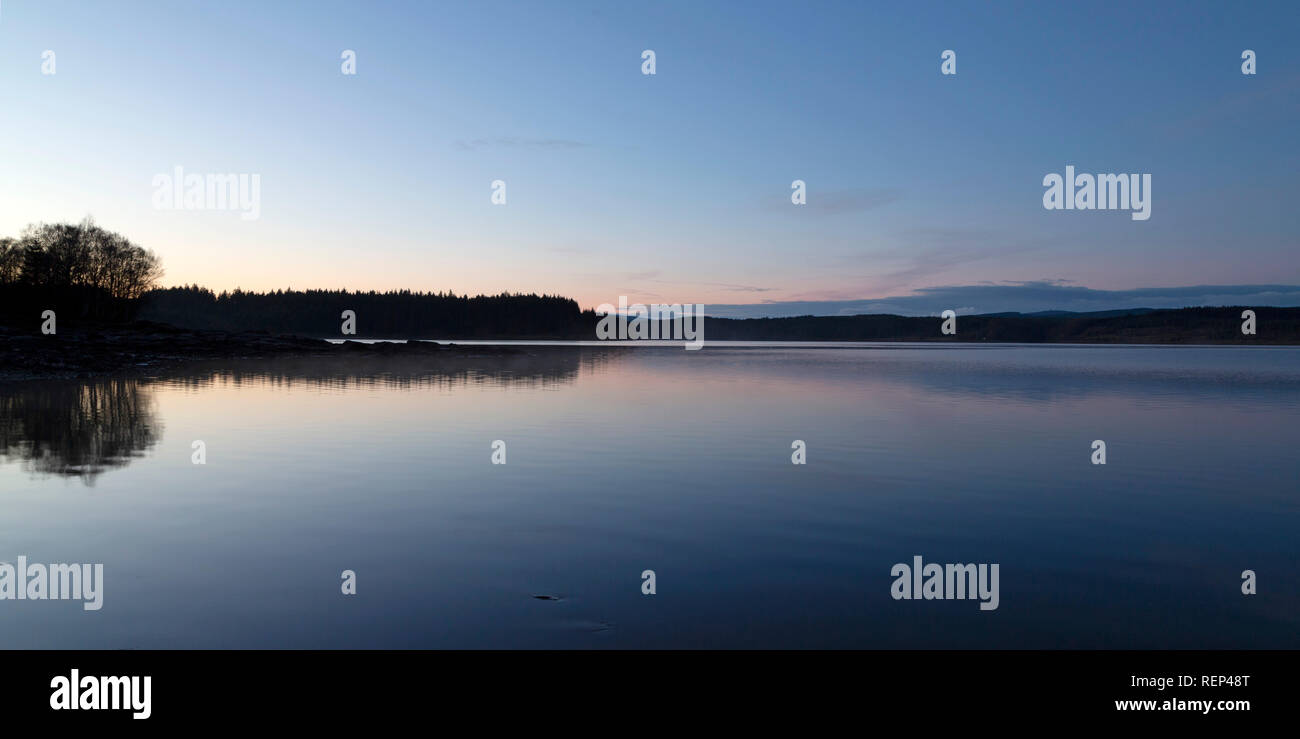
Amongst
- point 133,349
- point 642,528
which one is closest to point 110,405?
point 642,528

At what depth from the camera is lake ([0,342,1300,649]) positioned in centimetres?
800

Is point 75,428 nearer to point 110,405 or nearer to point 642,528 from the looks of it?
point 110,405

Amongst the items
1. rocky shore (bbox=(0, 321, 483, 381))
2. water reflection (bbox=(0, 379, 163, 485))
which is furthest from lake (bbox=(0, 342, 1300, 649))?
rocky shore (bbox=(0, 321, 483, 381))

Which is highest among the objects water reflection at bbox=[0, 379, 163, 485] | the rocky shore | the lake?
the rocky shore

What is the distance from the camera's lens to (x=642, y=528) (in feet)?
39.8

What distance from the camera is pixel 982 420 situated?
88.9ft

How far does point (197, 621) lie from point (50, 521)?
648cm

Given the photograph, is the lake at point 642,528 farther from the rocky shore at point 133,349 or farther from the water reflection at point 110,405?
the rocky shore at point 133,349

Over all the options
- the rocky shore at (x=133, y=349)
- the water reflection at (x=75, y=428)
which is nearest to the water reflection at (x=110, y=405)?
the water reflection at (x=75, y=428)

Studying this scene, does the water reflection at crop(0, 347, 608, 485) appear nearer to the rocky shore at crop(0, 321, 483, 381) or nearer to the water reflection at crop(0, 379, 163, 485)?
the water reflection at crop(0, 379, 163, 485)

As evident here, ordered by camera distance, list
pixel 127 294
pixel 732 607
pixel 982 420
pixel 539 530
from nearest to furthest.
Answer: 1. pixel 732 607
2. pixel 539 530
3. pixel 982 420
4. pixel 127 294
